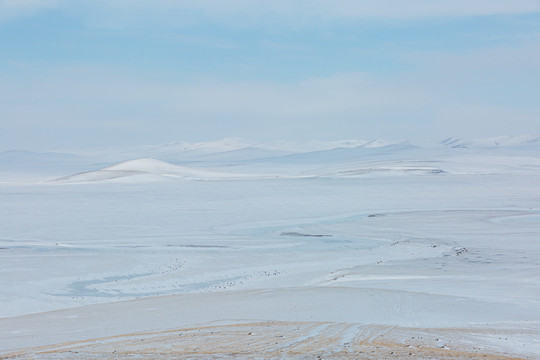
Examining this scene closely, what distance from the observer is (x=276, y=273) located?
11.4m

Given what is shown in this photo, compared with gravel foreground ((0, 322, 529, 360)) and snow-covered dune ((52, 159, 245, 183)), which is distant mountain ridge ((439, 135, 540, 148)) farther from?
gravel foreground ((0, 322, 529, 360))

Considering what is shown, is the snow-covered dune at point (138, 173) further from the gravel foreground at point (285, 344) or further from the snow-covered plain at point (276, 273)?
the gravel foreground at point (285, 344)

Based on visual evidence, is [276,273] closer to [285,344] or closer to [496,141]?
[285,344]

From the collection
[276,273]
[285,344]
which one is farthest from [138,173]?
[285,344]

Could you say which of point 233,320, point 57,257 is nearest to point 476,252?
point 233,320

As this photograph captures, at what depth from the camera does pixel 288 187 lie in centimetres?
3162

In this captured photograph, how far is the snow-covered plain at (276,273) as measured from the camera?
670cm

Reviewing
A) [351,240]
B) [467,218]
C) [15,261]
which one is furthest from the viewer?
[467,218]

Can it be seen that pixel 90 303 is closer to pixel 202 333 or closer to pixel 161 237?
Answer: pixel 202 333

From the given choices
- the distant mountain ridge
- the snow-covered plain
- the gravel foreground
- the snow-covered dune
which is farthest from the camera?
the distant mountain ridge

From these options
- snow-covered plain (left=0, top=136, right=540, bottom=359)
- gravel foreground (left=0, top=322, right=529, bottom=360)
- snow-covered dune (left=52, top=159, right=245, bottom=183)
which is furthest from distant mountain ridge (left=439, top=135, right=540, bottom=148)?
gravel foreground (left=0, top=322, right=529, bottom=360)

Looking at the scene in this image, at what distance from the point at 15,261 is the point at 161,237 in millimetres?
4088

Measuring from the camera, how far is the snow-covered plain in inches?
264

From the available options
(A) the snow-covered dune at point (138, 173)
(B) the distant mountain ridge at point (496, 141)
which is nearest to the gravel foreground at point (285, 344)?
(A) the snow-covered dune at point (138, 173)
